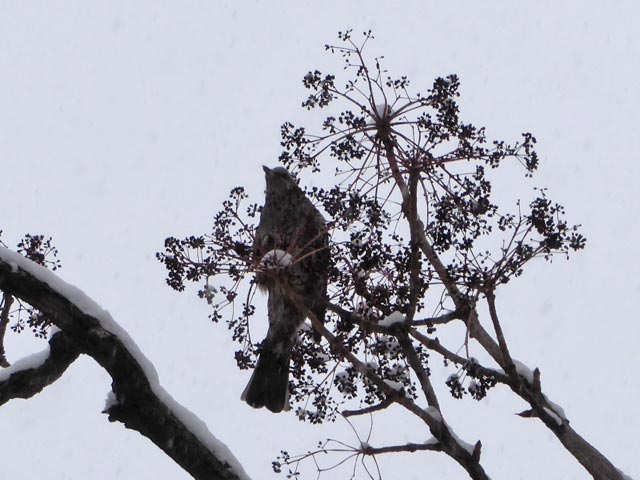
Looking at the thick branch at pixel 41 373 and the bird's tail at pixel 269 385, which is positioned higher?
the bird's tail at pixel 269 385

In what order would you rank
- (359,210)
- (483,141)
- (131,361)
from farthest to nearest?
1. (483,141)
2. (359,210)
3. (131,361)

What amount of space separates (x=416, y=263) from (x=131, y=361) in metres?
1.55

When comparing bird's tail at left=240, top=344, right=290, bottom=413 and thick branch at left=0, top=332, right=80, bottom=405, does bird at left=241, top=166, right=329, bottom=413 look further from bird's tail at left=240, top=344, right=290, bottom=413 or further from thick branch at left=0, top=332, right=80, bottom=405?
thick branch at left=0, top=332, right=80, bottom=405

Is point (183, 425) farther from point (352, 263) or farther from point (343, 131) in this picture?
point (343, 131)

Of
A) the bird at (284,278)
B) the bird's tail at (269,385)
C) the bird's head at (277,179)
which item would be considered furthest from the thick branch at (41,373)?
the bird's head at (277,179)

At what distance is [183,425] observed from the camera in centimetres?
417

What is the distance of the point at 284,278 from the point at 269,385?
103 inches

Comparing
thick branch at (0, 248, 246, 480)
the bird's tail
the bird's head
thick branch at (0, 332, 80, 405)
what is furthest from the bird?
the bird's head

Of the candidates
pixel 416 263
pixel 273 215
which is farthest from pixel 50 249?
pixel 416 263

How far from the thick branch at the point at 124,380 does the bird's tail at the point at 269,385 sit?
1.78 metres

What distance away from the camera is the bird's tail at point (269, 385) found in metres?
5.97

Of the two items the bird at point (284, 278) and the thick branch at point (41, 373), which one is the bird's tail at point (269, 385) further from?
the thick branch at point (41, 373)

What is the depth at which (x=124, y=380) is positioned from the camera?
405 centimetres

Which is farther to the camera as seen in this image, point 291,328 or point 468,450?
point 291,328
